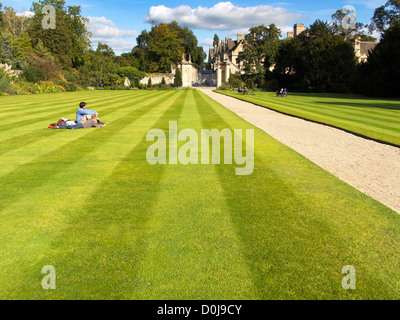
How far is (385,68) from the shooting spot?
117 feet

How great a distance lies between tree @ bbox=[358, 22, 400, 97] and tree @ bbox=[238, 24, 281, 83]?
28389 millimetres

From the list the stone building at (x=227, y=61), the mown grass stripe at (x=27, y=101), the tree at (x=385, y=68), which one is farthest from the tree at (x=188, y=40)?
the mown grass stripe at (x=27, y=101)

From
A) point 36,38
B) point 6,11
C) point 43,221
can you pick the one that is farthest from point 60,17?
point 43,221

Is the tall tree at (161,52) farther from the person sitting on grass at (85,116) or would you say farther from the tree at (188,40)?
the person sitting on grass at (85,116)

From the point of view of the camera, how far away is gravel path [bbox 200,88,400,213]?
6164 millimetres

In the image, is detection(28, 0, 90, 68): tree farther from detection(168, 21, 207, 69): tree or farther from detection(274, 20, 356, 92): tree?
detection(274, 20, 356, 92): tree

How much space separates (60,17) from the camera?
65375 millimetres

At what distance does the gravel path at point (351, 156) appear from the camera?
243 inches

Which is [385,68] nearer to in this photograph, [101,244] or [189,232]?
[189,232]

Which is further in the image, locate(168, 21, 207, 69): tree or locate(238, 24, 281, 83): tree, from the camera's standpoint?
locate(168, 21, 207, 69): tree

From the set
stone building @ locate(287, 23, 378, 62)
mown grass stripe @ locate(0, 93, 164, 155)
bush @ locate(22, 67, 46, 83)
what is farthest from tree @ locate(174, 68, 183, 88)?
mown grass stripe @ locate(0, 93, 164, 155)

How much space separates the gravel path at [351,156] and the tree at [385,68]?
92.6 feet
